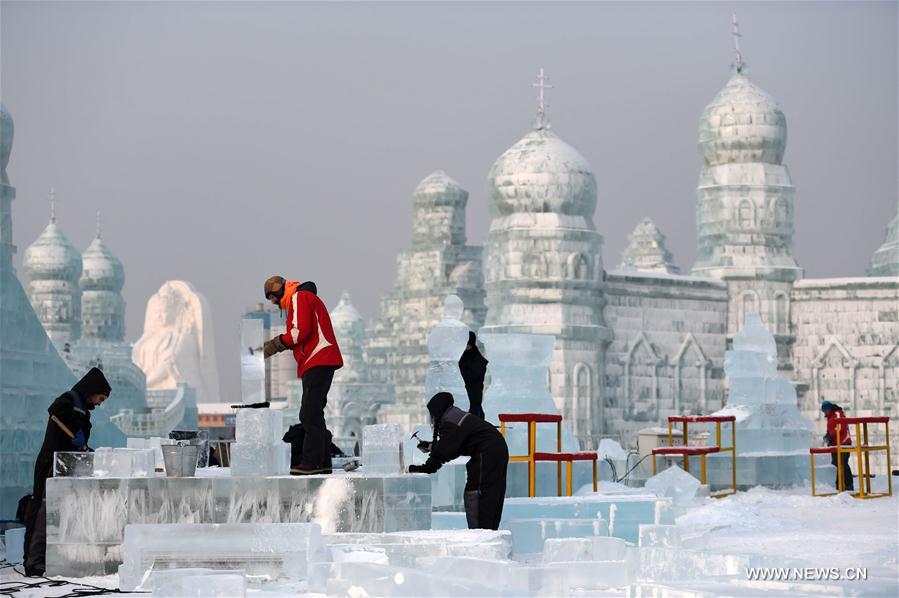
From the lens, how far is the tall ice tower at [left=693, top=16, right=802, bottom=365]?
1555 inches

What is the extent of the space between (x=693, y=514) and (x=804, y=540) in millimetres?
2962

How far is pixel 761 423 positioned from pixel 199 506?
13050mm

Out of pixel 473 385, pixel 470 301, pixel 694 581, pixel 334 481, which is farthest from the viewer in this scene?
pixel 470 301

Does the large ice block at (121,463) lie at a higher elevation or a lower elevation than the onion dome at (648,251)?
lower

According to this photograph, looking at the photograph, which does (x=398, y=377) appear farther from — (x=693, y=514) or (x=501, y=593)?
(x=501, y=593)

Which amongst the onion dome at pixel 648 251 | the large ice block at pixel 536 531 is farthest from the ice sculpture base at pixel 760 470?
the onion dome at pixel 648 251

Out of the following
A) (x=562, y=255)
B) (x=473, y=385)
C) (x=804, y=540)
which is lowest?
(x=804, y=540)

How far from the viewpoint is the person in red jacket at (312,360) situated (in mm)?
10977

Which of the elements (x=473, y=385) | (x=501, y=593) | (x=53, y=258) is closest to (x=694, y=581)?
(x=501, y=593)

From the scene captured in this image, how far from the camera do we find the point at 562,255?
37281 millimetres

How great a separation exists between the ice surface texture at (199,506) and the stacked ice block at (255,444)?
6.2 inches

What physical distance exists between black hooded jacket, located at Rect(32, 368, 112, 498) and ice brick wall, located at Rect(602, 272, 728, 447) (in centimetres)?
2649

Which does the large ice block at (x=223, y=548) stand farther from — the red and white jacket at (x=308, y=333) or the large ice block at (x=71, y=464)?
the red and white jacket at (x=308, y=333)

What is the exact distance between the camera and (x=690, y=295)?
3909 centimetres
